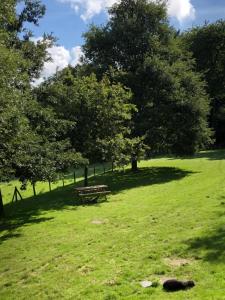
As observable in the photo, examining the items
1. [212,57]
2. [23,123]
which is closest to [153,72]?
[23,123]

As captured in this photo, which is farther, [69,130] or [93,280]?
[69,130]

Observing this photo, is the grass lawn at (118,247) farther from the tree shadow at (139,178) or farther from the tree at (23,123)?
the tree shadow at (139,178)

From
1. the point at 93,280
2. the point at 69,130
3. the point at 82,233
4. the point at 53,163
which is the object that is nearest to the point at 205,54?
the point at 69,130

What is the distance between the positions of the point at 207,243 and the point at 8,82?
10130 millimetres

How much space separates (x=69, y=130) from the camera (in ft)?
87.4

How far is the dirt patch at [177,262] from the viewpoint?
10.5 meters

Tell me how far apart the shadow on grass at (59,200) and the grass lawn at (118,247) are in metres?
0.14

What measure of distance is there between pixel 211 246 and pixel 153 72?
25.2 m

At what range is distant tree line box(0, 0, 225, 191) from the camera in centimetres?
1867

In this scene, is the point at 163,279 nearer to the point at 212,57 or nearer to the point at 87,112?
the point at 87,112

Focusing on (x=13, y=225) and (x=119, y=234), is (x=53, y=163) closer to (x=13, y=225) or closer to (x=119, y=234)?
(x=13, y=225)

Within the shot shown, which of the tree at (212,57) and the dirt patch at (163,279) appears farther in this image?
the tree at (212,57)

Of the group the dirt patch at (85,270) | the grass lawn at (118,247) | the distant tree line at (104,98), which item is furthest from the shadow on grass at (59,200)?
the dirt patch at (85,270)

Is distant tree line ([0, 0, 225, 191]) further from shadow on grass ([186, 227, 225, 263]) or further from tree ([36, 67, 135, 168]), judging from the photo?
shadow on grass ([186, 227, 225, 263])
